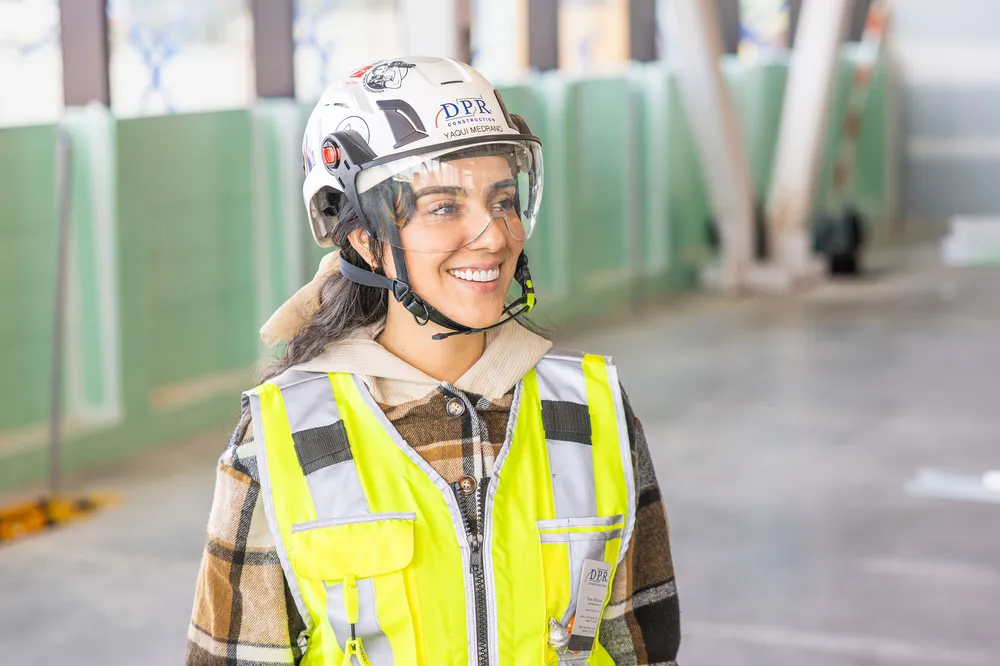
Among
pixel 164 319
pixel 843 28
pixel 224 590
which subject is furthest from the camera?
pixel 843 28

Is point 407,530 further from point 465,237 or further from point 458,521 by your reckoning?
Answer: point 465,237

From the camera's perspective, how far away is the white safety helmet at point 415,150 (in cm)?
171

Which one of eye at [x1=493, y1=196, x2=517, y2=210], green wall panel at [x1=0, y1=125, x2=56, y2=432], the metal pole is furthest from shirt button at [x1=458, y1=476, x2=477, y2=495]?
green wall panel at [x1=0, y1=125, x2=56, y2=432]

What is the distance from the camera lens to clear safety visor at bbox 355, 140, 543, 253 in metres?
1.70

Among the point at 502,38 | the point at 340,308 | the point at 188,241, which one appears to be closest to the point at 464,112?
the point at 340,308

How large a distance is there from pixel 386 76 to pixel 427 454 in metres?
0.47

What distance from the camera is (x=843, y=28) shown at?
10828mm

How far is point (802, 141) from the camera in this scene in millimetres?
11109

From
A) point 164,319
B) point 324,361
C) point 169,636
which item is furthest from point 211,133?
point 324,361

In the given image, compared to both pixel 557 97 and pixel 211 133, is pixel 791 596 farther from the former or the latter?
pixel 557 97

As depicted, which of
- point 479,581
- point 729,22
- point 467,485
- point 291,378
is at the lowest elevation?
point 479,581

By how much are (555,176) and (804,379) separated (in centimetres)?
254

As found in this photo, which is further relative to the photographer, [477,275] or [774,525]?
[774,525]

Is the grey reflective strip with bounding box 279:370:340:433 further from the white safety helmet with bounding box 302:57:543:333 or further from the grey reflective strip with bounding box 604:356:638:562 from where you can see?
the grey reflective strip with bounding box 604:356:638:562
